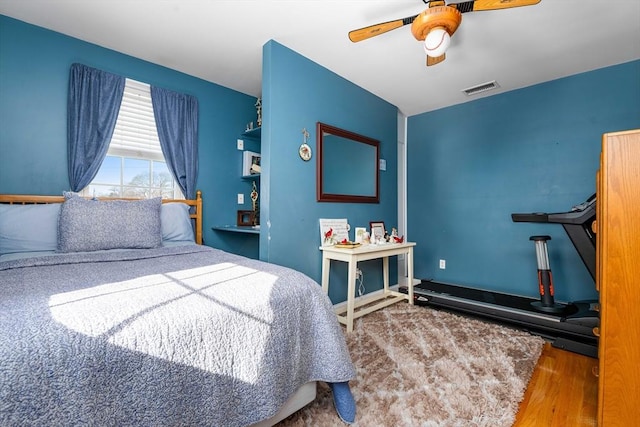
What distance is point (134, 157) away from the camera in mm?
2682

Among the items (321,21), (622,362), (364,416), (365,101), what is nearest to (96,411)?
(364,416)

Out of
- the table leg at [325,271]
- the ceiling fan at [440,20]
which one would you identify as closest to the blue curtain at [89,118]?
the table leg at [325,271]

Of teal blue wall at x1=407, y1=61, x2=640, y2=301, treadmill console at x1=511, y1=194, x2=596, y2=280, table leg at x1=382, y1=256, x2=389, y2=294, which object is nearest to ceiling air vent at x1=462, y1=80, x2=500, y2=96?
teal blue wall at x1=407, y1=61, x2=640, y2=301

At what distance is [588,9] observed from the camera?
6.56 ft

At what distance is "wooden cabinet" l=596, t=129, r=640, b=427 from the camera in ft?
3.65

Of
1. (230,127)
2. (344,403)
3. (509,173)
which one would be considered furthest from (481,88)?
(344,403)

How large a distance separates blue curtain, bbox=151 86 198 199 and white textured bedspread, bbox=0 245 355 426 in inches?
61.2

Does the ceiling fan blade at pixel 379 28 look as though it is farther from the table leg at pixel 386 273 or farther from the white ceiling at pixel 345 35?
the table leg at pixel 386 273

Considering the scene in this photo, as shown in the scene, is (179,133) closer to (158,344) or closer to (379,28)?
(379,28)

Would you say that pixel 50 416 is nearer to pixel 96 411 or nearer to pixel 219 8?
pixel 96 411

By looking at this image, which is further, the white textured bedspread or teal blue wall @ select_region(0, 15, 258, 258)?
teal blue wall @ select_region(0, 15, 258, 258)

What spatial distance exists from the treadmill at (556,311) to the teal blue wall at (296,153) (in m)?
1.07

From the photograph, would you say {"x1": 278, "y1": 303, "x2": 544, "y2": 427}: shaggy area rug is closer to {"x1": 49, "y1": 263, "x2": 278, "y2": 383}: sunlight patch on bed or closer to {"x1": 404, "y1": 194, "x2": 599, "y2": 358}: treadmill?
{"x1": 404, "y1": 194, "x2": 599, "y2": 358}: treadmill

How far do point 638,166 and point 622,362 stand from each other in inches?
31.1
